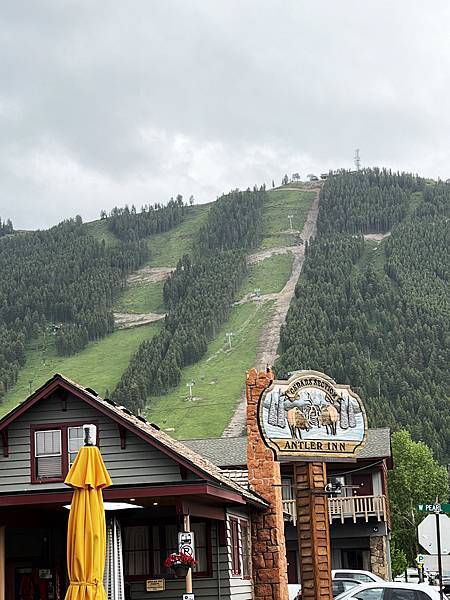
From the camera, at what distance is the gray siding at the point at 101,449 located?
26.8 metres

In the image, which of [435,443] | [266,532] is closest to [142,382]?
[435,443]

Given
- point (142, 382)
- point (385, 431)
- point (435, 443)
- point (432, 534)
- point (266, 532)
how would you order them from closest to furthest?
1. point (432, 534)
2. point (266, 532)
3. point (385, 431)
4. point (435, 443)
5. point (142, 382)

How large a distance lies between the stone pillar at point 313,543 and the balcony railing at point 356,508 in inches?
1017

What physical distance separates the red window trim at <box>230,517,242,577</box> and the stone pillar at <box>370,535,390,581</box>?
75.7ft

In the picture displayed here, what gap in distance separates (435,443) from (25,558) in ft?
362

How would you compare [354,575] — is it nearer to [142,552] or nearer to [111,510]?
[142,552]

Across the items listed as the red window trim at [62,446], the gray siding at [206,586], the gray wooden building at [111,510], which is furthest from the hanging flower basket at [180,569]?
the red window trim at [62,446]

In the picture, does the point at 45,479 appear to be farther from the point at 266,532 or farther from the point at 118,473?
the point at 266,532

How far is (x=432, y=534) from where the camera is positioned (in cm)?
2348

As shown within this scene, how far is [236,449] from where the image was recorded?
53.7 meters

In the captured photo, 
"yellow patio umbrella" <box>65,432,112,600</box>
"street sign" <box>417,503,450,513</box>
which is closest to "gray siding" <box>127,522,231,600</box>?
"street sign" <box>417,503,450,513</box>

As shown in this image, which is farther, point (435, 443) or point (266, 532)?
point (435, 443)

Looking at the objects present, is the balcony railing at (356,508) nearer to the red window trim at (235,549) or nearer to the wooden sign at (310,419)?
the red window trim at (235,549)

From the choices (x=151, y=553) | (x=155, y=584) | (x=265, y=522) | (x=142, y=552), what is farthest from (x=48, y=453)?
(x=265, y=522)
